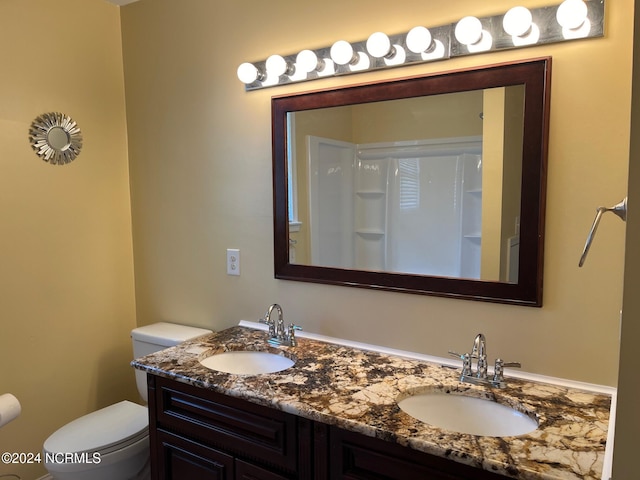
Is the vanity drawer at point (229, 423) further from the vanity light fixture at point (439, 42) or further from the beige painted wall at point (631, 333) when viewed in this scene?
the vanity light fixture at point (439, 42)

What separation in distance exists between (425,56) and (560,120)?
1.60 feet

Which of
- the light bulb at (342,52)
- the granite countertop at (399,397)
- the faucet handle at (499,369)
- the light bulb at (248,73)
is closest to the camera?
the granite countertop at (399,397)

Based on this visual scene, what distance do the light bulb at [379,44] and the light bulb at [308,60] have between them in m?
0.25

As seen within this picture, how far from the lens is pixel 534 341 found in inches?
57.2

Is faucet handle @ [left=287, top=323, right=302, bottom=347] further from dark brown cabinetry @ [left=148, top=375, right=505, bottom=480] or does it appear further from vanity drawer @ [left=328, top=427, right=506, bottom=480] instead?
vanity drawer @ [left=328, top=427, right=506, bottom=480]

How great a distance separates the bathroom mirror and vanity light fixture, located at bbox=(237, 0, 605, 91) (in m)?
0.07

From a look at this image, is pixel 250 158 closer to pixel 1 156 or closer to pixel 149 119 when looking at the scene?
pixel 149 119

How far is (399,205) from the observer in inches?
65.8

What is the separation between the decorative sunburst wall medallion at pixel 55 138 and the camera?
203cm

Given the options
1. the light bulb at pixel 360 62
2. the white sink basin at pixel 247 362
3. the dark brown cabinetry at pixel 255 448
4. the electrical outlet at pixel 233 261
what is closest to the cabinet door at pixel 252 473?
the dark brown cabinetry at pixel 255 448

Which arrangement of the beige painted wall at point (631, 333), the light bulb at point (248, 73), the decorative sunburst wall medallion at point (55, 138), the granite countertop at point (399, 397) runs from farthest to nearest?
the decorative sunburst wall medallion at point (55, 138)
the light bulb at point (248, 73)
the granite countertop at point (399, 397)
the beige painted wall at point (631, 333)

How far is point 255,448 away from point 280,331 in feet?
1.70

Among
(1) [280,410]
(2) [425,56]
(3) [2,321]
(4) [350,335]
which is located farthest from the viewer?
(3) [2,321]

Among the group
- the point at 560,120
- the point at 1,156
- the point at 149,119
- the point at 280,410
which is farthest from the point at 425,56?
the point at 1,156
